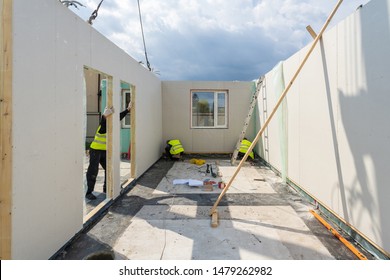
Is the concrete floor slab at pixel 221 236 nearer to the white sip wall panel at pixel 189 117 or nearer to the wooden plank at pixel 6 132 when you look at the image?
the wooden plank at pixel 6 132

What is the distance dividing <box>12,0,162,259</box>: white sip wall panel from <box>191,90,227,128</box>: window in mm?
4826

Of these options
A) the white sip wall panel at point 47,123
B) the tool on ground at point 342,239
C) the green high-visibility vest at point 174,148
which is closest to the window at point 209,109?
the green high-visibility vest at point 174,148

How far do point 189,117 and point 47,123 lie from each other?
560 cm

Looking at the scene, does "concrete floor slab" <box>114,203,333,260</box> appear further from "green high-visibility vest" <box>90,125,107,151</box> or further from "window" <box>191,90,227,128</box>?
"window" <box>191,90,227,128</box>

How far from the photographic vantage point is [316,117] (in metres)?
3.10

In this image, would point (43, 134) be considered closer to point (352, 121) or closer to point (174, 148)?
point (352, 121)

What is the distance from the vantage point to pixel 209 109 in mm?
7613

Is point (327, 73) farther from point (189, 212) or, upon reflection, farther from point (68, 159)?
point (68, 159)

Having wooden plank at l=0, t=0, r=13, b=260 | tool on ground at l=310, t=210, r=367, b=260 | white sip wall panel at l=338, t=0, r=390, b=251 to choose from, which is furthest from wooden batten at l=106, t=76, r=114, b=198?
white sip wall panel at l=338, t=0, r=390, b=251

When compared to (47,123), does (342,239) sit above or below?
below

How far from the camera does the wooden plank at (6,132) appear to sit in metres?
1.61

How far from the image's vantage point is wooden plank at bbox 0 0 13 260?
1605 mm

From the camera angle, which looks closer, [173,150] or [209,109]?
[173,150]

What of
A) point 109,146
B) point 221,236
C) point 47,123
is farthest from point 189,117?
point 47,123
